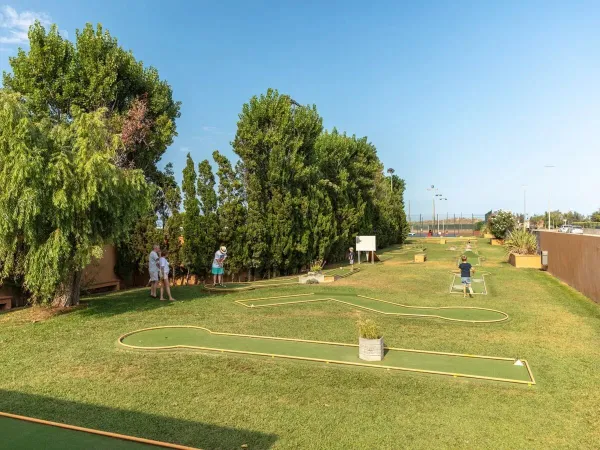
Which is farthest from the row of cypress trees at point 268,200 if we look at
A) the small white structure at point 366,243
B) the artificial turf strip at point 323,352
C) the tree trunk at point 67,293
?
the artificial turf strip at point 323,352

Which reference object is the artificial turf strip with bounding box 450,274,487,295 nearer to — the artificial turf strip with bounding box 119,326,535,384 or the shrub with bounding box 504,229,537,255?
the shrub with bounding box 504,229,537,255

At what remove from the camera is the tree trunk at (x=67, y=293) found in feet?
37.5

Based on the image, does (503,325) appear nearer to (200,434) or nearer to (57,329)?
(200,434)

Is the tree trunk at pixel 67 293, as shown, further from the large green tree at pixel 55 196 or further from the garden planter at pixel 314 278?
the garden planter at pixel 314 278

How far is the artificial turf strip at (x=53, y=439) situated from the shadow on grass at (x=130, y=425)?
0.02 meters

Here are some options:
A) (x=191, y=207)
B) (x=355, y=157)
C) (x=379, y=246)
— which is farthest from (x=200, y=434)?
(x=379, y=246)

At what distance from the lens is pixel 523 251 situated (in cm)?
2339

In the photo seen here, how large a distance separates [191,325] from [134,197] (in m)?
3.94

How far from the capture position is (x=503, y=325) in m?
9.67

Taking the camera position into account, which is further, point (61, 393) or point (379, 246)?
point (379, 246)

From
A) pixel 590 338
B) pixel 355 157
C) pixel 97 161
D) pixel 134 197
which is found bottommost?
pixel 590 338

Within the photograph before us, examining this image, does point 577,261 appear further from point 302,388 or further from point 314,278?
point 302,388

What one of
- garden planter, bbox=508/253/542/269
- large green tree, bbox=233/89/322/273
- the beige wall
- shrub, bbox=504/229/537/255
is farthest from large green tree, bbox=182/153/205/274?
shrub, bbox=504/229/537/255

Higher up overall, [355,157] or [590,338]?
[355,157]
